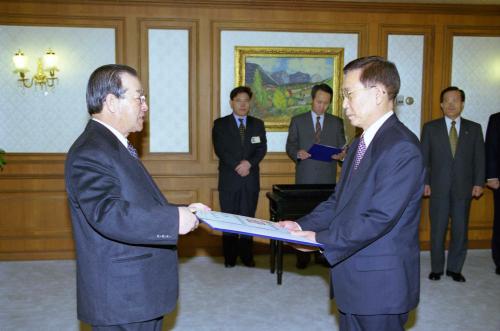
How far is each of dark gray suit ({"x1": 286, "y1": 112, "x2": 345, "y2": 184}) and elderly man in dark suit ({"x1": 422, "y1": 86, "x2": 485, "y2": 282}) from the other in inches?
38.8

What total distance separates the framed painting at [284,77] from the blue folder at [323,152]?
105 cm

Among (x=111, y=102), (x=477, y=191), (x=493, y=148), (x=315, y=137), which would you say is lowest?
(x=477, y=191)

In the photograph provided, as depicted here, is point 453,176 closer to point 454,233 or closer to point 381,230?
point 454,233

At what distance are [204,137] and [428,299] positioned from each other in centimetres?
314

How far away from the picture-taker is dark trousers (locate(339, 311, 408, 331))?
216cm

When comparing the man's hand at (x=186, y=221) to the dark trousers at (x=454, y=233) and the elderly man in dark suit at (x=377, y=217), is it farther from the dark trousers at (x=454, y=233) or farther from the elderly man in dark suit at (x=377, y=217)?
the dark trousers at (x=454, y=233)

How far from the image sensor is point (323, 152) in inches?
210

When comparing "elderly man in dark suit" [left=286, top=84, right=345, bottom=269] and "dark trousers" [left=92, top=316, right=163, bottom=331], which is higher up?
"elderly man in dark suit" [left=286, top=84, right=345, bottom=269]

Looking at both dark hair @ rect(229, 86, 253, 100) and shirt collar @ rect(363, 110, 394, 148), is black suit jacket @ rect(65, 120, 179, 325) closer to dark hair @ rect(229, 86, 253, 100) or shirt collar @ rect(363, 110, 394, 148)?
shirt collar @ rect(363, 110, 394, 148)

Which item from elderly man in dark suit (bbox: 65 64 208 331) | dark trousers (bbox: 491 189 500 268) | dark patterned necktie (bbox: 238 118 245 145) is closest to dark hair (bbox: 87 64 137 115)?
elderly man in dark suit (bbox: 65 64 208 331)

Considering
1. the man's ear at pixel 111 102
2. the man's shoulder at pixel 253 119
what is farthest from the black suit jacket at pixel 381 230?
the man's shoulder at pixel 253 119

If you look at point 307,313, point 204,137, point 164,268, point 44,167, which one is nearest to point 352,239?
point 164,268

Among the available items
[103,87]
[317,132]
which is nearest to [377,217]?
[103,87]

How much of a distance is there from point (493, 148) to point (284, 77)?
2531 millimetres
